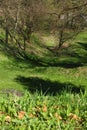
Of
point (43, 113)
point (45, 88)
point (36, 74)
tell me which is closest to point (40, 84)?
point (45, 88)

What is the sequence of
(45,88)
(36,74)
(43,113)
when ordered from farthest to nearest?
(36,74) < (45,88) < (43,113)

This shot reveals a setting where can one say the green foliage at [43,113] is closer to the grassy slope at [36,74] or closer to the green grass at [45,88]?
the green grass at [45,88]

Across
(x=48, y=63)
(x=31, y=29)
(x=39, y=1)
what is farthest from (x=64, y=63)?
(x=39, y=1)

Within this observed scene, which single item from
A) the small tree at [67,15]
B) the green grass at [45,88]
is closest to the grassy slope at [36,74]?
the green grass at [45,88]

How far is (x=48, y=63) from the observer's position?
1773 inches

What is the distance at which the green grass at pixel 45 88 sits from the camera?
21.7 feet

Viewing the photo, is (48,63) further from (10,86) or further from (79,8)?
(10,86)

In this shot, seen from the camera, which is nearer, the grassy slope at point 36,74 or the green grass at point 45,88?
the green grass at point 45,88

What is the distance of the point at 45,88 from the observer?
2728 centimetres

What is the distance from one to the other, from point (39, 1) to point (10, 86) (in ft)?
106

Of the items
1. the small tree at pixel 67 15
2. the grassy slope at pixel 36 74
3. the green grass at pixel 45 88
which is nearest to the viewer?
the green grass at pixel 45 88

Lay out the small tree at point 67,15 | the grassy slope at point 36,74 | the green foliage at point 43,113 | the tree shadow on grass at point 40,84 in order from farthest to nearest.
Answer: the small tree at point 67,15 → the grassy slope at point 36,74 → the tree shadow on grass at point 40,84 → the green foliage at point 43,113

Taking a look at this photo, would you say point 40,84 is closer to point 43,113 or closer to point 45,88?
point 45,88

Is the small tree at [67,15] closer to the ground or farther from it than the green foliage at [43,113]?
closer to the ground
